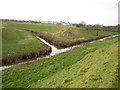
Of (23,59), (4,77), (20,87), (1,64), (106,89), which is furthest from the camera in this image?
(23,59)

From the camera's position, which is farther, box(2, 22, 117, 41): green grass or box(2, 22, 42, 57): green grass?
box(2, 22, 117, 41): green grass

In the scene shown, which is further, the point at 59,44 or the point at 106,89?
the point at 59,44

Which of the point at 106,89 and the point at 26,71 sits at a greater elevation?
the point at 106,89

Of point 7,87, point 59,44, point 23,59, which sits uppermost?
point 59,44

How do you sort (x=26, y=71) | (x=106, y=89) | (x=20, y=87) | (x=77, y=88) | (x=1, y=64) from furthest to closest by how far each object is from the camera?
(x=1, y=64)
(x=26, y=71)
(x=20, y=87)
(x=77, y=88)
(x=106, y=89)

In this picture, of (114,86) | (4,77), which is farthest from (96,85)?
(4,77)

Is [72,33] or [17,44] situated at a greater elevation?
[72,33]

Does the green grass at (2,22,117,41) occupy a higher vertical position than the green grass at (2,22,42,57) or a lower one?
higher

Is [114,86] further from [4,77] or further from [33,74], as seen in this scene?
[4,77]

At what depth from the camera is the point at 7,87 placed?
14.9m

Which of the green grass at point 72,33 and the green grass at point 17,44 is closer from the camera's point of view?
the green grass at point 17,44

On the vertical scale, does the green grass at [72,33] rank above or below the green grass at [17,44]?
above

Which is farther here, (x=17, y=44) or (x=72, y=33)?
(x=72, y=33)

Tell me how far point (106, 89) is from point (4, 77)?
15.7 m
